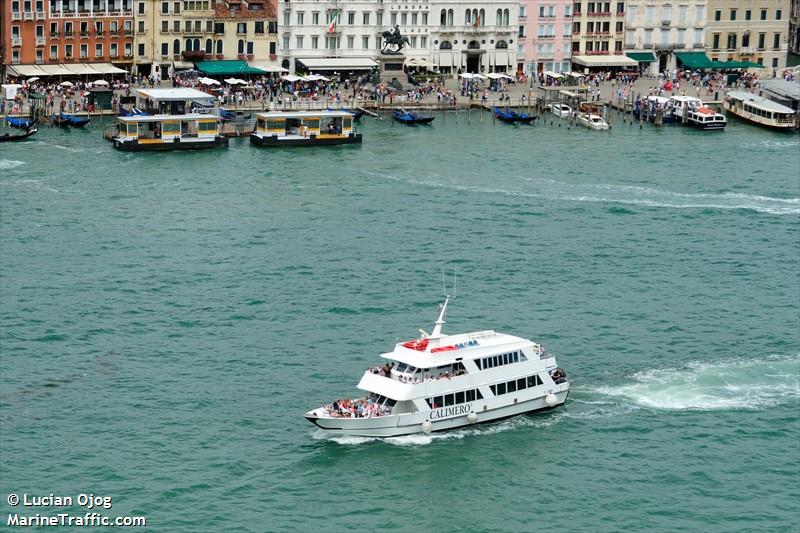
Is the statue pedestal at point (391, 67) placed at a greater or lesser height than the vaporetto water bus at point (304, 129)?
greater

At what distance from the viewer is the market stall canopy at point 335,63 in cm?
15712

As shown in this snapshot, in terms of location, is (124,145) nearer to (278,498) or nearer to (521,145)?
(521,145)

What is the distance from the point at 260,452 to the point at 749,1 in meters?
110

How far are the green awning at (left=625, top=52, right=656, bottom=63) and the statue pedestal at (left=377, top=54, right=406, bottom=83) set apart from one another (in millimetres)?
21782

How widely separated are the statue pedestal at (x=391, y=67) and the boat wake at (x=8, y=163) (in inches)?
1653

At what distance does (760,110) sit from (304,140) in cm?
3791

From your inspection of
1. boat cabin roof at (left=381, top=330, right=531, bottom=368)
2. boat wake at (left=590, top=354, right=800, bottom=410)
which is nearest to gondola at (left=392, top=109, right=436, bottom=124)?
boat wake at (left=590, top=354, right=800, bottom=410)

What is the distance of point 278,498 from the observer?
66312 mm

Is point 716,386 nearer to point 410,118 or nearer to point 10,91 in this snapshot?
point 410,118

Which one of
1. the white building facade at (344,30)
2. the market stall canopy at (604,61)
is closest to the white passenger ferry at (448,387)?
the white building facade at (344,30)

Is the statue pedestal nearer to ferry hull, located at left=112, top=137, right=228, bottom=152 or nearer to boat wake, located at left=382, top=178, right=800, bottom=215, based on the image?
ferry hull, located at left=112, top=137, right=228, bottom=152

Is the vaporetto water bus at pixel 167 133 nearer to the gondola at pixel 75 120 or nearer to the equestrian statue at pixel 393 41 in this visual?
the gondola at pixel 75 120

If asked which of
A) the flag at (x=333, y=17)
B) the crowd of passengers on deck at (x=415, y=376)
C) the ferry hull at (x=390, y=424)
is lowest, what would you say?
the ferry hull at (x=390, y=424)

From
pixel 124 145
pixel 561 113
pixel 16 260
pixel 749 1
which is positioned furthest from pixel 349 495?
pixel 749 1
